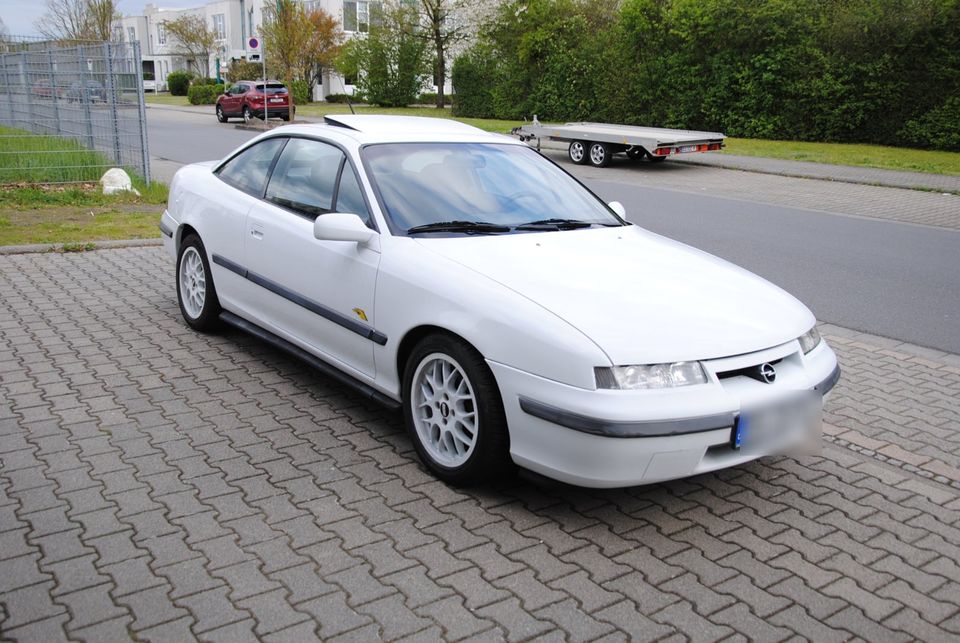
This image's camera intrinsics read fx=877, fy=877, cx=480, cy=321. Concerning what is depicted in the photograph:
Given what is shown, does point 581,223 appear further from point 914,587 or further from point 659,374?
point 914,587

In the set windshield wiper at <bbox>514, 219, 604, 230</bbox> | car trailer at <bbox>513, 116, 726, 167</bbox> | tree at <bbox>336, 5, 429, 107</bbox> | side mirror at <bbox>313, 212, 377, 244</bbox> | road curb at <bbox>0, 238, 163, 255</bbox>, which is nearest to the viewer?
side mirror at <bbox>313, 212, 377, 244</bbox>

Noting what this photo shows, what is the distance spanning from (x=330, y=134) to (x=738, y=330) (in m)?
2.71

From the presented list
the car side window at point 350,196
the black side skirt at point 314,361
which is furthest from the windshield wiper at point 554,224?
the black side skirt at point 314,361

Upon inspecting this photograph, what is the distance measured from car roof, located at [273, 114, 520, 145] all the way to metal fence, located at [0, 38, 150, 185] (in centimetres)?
781

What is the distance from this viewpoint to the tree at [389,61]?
147ft

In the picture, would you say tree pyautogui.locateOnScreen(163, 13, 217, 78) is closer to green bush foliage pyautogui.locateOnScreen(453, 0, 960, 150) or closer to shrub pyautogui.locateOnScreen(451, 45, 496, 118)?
shrub pyautogui.locateOnScreen(451, 45, 496, 118)

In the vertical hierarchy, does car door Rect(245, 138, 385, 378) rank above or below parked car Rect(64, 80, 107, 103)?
below

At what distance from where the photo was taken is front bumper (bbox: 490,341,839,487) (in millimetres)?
3439

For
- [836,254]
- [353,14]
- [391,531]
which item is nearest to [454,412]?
[391,531]

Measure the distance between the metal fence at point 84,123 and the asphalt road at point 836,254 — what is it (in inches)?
89.3

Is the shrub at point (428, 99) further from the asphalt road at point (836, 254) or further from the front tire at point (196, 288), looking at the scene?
the front tire at point (196, 288)

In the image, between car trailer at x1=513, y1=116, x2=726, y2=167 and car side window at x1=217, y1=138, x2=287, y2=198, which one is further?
car trailer at x1=513, y1=116, x2=726, y2=167

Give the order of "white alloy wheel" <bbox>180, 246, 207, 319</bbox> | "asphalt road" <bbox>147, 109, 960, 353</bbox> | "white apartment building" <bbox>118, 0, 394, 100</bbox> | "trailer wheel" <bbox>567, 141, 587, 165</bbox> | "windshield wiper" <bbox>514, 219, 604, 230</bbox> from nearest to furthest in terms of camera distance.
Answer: "windshield wiper" <bbox>514, 219, 604, 230</bbox>
"white alloy wheel" <bbox>180, 246, 207, 319</bbox>
"asphalt road" <bbox>147, 109, 960, 353</bbox>
"trailer wheel" <bbox>567, 141, 587, 165</bbox>
"white apartment building" <bbox>118, 0, 394, 100</bbox>

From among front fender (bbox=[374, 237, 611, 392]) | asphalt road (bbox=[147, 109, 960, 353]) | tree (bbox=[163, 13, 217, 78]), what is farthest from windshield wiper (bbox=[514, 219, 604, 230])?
tree (bbox=[163, 13, 217, 78])
